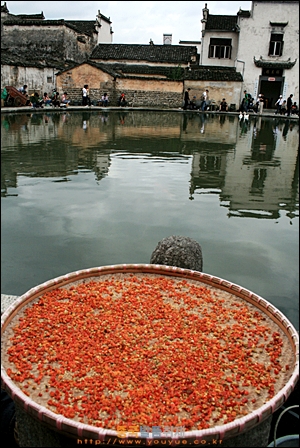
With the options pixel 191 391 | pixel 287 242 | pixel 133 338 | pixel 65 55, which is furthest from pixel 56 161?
pixel 65 55

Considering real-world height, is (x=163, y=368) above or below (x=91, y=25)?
below

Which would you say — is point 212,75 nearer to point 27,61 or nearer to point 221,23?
point 221,23

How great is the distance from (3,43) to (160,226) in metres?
25.8

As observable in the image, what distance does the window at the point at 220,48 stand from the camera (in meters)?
29.4

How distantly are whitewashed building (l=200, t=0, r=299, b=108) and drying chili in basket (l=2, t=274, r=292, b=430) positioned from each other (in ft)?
91.2

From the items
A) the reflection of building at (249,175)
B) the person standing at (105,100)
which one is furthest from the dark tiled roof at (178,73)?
the reflection of building at (249,175)

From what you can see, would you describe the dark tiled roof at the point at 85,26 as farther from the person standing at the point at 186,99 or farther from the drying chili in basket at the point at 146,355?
the drying chili in basket at the point at 146,355

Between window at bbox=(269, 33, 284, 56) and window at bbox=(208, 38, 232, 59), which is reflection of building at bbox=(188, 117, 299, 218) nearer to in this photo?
window at bbox=(269, 33, 284, 56)

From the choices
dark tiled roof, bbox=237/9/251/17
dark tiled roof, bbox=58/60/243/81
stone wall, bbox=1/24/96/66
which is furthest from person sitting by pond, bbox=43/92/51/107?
dark tiled roof, bbox=237/9/251/17

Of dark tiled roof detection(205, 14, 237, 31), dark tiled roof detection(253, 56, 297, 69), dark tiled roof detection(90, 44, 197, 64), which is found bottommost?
dark tiled roof detection(253, 56, 297, 69)

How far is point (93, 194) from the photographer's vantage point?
20.1 feet

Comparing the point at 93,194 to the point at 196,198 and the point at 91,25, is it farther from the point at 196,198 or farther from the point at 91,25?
the point at 91,25

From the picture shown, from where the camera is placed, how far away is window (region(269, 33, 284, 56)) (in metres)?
28.0

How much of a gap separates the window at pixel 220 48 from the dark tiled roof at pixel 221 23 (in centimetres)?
80
